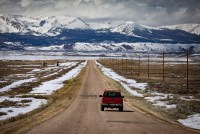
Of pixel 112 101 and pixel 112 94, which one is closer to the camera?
pixel 112 101

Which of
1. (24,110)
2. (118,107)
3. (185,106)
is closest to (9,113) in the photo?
(24,110)

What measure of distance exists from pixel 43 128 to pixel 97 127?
10.5 feet

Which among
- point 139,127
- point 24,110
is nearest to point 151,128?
point 139,127

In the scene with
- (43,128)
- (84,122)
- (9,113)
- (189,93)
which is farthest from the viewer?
(189,93)

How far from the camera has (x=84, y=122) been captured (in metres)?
25.0

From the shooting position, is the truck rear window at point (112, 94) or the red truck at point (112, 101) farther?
the truck rear window at point (112, 94)

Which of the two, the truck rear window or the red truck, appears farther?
the truck rear window

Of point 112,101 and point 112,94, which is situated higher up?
point 112,94

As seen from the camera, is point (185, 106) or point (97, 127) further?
point (185, 106)

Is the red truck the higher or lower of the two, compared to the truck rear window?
lower

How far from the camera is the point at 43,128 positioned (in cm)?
2180

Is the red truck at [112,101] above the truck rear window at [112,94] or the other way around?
the other way around

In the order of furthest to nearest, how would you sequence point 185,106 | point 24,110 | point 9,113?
point 185,106, point 24,110, point 9,113

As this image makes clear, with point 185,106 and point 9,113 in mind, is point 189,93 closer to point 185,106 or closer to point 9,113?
point 185,106
